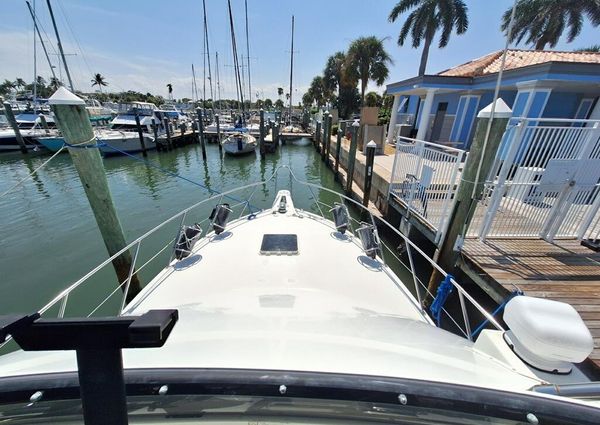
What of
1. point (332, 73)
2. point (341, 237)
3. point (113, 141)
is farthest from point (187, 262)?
point (332, 73)

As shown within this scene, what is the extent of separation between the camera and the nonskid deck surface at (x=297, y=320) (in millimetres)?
1137

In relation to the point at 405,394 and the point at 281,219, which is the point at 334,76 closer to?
the point at 281,219

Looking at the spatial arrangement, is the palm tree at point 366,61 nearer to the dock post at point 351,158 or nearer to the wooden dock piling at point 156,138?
the dock post at point 351,158

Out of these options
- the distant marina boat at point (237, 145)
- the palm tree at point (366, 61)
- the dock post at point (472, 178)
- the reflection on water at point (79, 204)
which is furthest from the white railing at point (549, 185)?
the palm tree at point (366, 61)

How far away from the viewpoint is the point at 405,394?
909mm

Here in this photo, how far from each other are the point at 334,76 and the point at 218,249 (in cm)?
3786

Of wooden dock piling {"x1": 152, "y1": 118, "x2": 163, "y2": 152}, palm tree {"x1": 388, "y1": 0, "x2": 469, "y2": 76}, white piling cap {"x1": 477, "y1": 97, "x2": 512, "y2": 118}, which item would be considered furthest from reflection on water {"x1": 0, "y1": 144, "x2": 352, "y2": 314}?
palm tree {"x1": 388, "y1": 0, "x2": 469, "y2": 76}

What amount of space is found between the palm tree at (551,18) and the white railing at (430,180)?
1793 cm

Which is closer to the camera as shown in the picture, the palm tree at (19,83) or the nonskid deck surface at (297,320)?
the nonskid deck surface at (297,320)

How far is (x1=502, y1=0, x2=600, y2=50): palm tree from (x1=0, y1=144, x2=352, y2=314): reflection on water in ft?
58.7

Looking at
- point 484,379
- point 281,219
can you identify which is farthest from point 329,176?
point 484,379

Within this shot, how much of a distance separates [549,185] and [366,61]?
22.1m

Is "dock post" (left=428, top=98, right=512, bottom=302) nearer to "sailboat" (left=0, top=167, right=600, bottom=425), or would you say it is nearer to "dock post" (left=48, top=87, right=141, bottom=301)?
"sailboat" (left=0, top=167, right=600, bottom=425)

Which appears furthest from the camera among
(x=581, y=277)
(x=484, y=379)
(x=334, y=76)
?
(x=334, y=76)
